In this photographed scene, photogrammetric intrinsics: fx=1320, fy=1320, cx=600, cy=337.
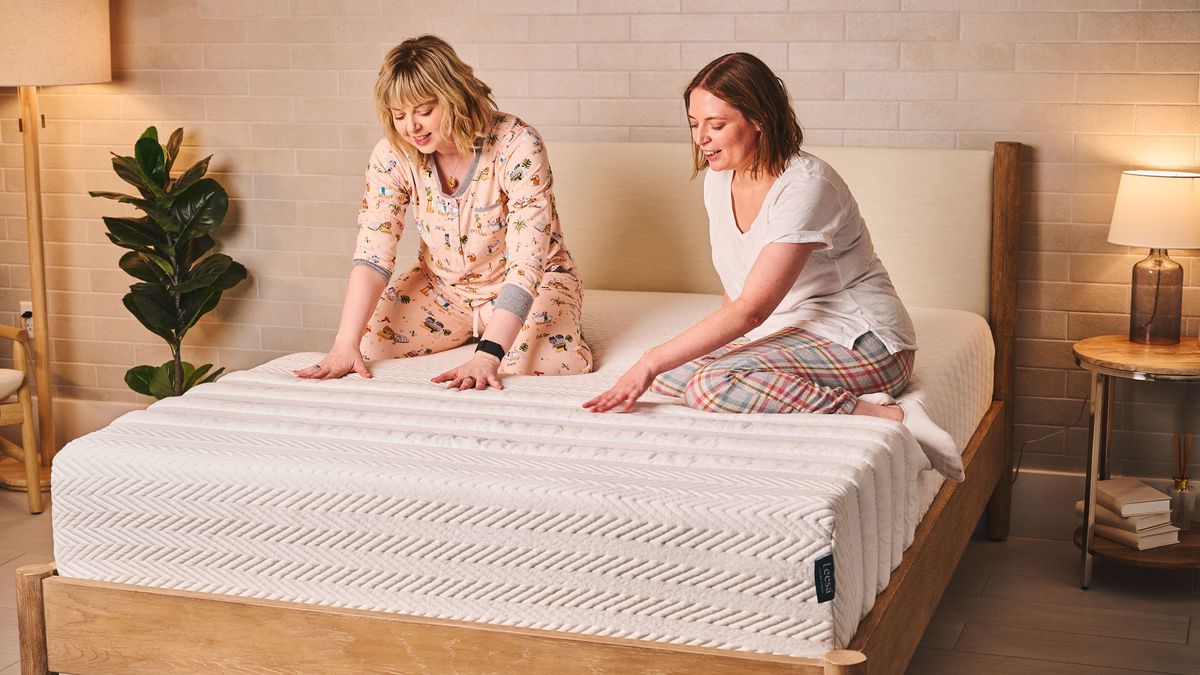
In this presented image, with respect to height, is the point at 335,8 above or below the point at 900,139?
above

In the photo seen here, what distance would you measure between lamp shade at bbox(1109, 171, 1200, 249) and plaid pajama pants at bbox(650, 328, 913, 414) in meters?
0.92

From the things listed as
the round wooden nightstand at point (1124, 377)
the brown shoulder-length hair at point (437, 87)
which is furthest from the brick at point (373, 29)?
the round wooden nightstand at point (1124, 377)

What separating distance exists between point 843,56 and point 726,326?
1.60m

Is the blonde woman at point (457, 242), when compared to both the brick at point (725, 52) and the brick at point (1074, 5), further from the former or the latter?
the brick at point (1074, 5)

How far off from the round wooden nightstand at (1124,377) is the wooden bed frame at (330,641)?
0.99 meters

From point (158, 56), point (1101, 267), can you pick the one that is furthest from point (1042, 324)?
point (158, 56)

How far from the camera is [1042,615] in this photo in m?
3.25

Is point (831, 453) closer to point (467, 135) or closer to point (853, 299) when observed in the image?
point (853, 299)

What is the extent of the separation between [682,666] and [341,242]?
277cm

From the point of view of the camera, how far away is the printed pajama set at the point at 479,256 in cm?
305

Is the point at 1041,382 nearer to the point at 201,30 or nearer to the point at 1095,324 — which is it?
the point at 1095,324

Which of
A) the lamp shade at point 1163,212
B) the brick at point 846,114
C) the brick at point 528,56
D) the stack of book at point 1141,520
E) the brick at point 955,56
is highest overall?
the brick at point 528,56

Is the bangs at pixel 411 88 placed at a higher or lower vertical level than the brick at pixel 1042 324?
higher

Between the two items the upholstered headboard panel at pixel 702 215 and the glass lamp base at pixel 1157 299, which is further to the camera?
the upholstered headboard panel at pixel 702 215
